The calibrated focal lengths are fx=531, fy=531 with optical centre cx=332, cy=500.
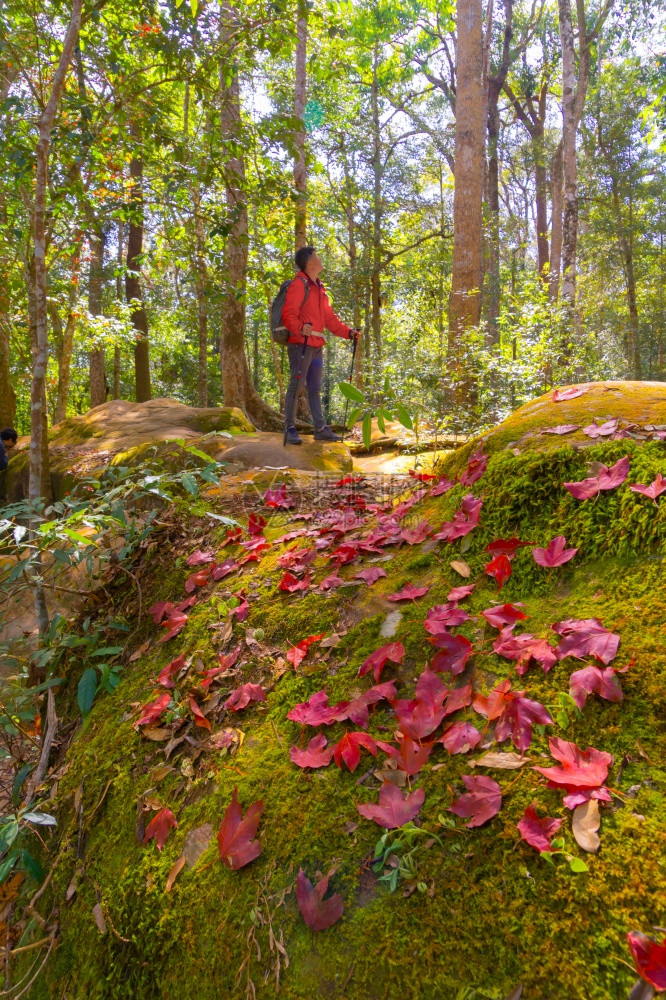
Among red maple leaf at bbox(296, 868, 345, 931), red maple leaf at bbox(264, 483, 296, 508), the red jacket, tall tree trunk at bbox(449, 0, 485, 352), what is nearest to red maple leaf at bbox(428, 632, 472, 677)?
red maple leaf at bbox(296, 868, 345, 931)

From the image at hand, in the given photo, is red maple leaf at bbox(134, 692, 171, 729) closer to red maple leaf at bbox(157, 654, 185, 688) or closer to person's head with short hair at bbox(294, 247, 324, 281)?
red maple leaf at bbox(157, 654, 185, 688)

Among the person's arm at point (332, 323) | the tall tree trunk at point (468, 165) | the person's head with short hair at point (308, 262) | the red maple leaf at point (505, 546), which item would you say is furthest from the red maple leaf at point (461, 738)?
the tall tree trunk at point (468, 165)

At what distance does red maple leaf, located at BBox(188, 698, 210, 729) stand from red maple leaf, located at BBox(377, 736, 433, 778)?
0.65m

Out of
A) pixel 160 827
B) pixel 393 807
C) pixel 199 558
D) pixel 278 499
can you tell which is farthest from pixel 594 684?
pixel 278 499

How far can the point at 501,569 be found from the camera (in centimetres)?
155

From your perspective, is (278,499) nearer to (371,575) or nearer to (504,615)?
(371,575)

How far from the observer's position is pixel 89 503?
218cm

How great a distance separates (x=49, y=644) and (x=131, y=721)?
879 millimetres

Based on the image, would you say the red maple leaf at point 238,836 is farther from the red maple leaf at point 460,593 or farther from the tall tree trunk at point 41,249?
the tall tree trunk at point 41,249

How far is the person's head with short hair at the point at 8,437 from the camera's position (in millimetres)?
8125

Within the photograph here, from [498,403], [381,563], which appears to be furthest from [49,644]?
[498,403]

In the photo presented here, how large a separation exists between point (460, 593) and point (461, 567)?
132 millimetres

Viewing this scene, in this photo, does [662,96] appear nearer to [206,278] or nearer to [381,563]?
[206,278]

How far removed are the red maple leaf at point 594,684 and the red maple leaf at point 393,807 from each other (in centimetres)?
38
